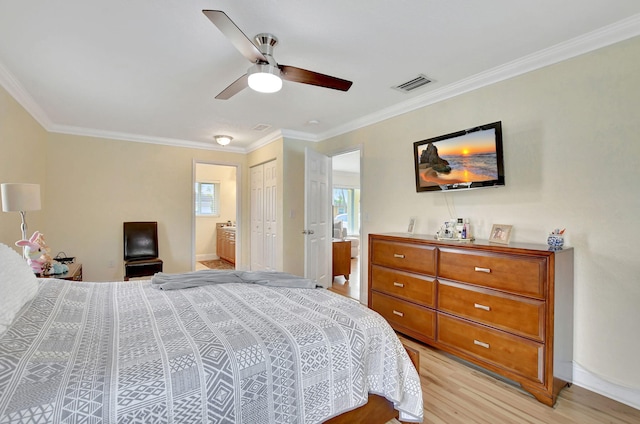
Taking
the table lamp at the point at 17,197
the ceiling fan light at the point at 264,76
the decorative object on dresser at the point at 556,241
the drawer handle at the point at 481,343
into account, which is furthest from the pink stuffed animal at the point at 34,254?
the decorative object on dresser at the point at 556,241

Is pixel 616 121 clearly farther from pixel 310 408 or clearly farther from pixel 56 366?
pixel 56 366

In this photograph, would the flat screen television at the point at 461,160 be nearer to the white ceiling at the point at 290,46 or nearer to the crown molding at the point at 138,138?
the white ceiling at the point at 290,46

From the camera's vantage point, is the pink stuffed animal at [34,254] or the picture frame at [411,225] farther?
the picture frame at [411,225]

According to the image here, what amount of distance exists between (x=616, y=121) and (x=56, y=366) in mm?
3273

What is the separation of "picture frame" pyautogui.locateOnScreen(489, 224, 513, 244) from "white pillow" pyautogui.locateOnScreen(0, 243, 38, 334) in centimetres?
300

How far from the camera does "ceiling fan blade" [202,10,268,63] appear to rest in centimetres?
152

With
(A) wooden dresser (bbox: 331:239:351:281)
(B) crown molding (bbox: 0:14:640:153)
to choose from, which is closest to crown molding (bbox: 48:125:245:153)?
(B) crown molding (bbox: 0:14:640:153)

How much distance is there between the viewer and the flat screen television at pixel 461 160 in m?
2.57

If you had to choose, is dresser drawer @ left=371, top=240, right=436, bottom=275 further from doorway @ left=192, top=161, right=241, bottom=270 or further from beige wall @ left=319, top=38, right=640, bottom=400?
doorway @ left=192, top=161, right=241, bottom=270

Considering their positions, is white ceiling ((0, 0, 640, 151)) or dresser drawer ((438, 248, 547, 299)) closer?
white ceiling ((0, 0, 640, 151))

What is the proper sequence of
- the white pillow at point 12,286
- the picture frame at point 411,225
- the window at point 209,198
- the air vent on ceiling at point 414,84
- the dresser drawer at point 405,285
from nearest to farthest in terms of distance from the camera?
the white pillow at point 12,286
the dresser drawer at point 405,285
the air vent on ceiling at point 414,84
the picture frame at point 411,225
the window at point 209,198

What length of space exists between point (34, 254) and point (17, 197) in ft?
1.78

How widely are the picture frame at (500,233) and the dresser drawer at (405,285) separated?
0.61m

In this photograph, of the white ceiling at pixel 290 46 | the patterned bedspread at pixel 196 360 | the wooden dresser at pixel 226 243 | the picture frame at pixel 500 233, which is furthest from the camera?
the wooden dresser at pixel 226 243
